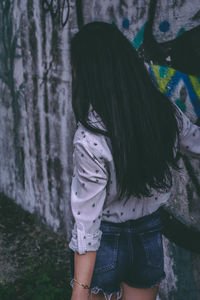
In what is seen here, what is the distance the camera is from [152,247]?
5.55 ft

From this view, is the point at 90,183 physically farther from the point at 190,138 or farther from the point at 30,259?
the point at 30,259

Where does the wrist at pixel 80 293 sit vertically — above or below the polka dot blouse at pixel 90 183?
below

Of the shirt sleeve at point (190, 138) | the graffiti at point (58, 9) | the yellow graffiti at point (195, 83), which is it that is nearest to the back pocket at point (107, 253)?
the shirt sleeve at point (190, 138)

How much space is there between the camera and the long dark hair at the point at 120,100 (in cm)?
141

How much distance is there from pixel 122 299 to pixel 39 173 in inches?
92.0

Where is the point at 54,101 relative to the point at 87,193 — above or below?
below

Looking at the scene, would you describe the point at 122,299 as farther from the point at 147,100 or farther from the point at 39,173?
the point at 39,173

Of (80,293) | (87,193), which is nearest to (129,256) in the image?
(80,293)

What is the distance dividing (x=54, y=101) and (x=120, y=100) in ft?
7.15

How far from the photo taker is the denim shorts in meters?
1.59

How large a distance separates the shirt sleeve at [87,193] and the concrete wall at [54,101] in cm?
96

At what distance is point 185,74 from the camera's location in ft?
6.98

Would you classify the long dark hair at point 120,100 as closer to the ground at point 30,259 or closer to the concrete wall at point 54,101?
the concrete wall at point 54,101

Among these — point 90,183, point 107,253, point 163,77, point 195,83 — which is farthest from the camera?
point 163,77
